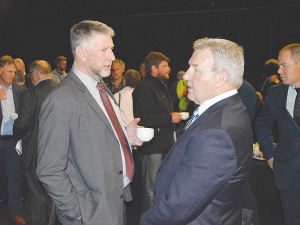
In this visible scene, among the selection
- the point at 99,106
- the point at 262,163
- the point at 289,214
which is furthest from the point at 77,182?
the point at 262,163

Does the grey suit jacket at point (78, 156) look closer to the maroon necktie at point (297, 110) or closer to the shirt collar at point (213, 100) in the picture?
the shirt collar at point (213, 100)

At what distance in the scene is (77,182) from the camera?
162 centimetres

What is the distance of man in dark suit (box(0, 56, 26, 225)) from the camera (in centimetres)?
344

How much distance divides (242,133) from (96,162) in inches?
29.0

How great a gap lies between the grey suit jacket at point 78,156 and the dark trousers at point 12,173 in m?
2.21

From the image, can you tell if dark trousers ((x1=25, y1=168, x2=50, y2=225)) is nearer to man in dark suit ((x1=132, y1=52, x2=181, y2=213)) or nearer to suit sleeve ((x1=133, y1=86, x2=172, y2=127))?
man in dark suit ((x1=132, y1=52, x2=181, y2=213))

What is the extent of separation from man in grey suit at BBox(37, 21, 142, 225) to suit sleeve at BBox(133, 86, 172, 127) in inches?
57.1

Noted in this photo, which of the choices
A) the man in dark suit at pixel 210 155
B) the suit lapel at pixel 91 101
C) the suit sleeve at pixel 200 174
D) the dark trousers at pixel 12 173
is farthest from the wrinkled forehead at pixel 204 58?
the dark trousers at pixel 12 173

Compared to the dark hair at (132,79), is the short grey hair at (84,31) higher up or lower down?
higher up

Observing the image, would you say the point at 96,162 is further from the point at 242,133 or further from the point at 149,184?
the point at 149,184

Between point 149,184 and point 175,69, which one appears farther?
point 175,69

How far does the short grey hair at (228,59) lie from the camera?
1327 mm

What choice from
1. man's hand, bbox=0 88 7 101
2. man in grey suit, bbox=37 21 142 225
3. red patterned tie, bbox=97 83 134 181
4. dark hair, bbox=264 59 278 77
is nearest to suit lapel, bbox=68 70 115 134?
man in grey suit, bbox=37 21 142 225

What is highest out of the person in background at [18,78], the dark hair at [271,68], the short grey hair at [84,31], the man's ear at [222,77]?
the short grey hair at [84,31]
